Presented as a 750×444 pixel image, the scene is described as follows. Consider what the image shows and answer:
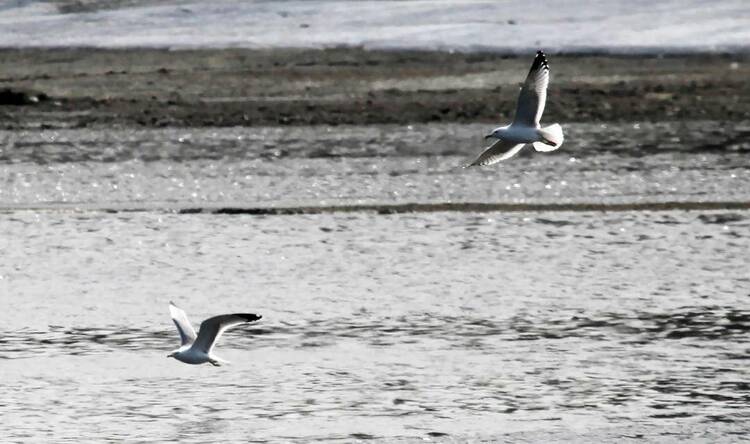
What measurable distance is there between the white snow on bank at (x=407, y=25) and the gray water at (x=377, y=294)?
5.89 meters

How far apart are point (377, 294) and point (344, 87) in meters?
9.93

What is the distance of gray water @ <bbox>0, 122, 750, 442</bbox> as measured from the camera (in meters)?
8.55

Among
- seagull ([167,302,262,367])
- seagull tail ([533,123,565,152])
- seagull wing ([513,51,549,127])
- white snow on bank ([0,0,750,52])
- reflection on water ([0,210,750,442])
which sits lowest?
reflection on water ([0,210,750,442])

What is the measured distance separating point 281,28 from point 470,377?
55.0 ft

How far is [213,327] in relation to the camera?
8500 mm

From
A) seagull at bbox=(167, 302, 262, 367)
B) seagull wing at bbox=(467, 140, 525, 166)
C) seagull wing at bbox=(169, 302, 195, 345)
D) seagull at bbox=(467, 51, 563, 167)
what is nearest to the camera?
seagull at bbox=(167, 302, 262, 367)

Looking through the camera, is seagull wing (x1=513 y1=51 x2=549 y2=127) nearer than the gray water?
No

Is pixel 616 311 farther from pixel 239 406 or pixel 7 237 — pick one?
pixel 7 237

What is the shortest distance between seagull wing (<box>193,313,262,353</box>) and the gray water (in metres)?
0.26

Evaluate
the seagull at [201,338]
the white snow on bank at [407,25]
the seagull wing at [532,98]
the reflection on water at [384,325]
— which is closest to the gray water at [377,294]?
the reflection on water at [384,325]

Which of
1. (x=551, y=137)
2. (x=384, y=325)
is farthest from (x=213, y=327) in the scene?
(x=384, y=325)

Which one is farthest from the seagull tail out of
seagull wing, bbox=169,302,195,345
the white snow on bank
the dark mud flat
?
the white snow on bank

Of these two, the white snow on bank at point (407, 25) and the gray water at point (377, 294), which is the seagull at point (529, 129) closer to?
the gray water at point (377, 294)

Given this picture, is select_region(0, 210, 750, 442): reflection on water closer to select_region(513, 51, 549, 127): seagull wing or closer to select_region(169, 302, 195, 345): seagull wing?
select_region(169, 302, 195, 345): seagull wing
